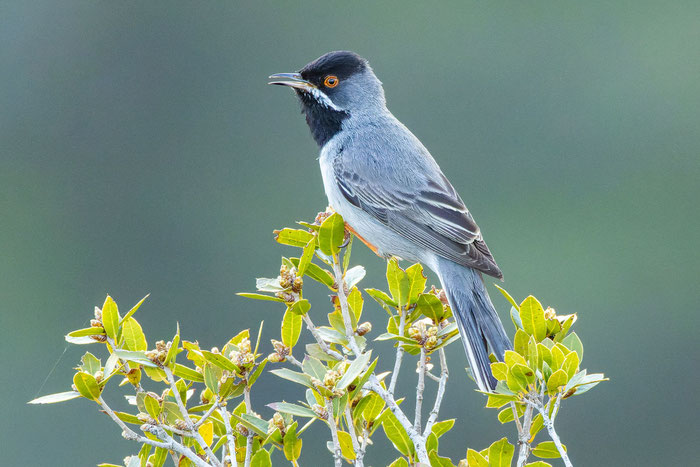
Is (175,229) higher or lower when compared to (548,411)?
lower

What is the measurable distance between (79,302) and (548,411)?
15312 mm

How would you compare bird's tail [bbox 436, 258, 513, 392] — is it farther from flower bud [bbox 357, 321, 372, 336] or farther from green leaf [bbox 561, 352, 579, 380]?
green leaf [bbox 561, 352, 579, 380]

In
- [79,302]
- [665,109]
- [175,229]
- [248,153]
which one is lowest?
[79,302]

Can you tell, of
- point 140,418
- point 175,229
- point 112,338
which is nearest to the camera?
point 140,418

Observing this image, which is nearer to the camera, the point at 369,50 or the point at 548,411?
the point at 548,411

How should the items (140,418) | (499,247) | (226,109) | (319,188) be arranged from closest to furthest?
1. (140,418)
2. (499,247)
3. (319,188)
4. (226,109)

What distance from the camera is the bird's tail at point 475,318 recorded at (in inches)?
146

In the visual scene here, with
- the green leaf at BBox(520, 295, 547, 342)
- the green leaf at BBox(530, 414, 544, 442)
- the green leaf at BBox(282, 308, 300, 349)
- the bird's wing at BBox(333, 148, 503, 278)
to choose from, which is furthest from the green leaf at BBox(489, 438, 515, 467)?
the bird's wing at BBox(333, 148, 503, 278)

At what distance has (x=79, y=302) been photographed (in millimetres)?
16984

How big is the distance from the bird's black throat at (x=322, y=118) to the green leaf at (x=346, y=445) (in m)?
2.90

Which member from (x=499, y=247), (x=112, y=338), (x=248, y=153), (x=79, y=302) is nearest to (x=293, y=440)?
(x=112, y=338)

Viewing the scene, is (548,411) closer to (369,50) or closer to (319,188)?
(319,188)

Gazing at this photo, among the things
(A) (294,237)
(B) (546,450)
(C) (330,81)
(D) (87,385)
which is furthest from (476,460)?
(C) (330,81)

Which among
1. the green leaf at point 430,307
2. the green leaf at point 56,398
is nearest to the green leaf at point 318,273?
the green leaf at point 430,307
